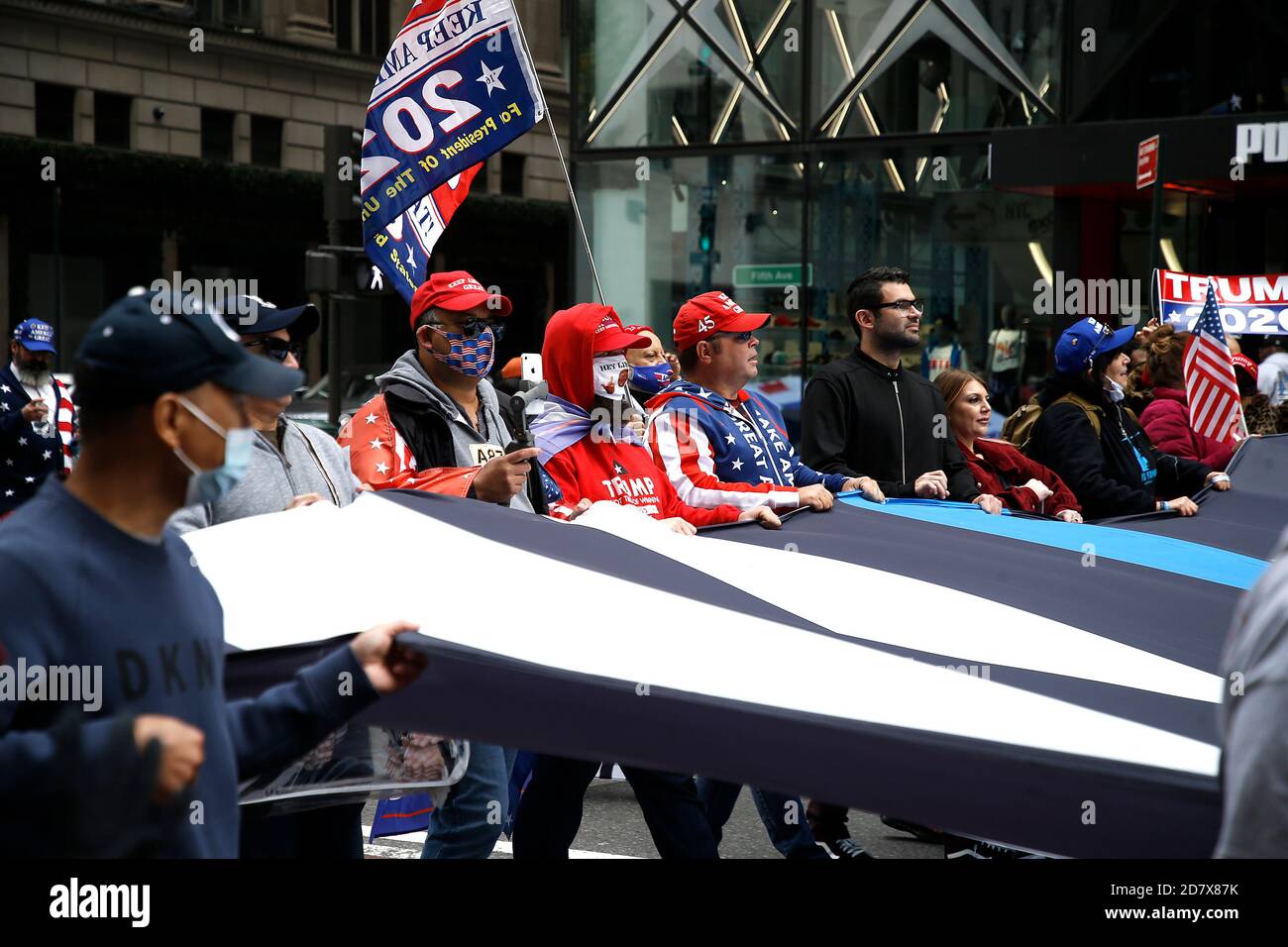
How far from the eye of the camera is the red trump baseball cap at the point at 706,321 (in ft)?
19.7

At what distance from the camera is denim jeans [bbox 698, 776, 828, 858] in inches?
217

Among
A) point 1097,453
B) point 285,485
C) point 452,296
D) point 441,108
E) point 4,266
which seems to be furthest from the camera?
point 4,266

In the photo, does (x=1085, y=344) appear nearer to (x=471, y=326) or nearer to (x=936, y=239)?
(x=471, y=326)

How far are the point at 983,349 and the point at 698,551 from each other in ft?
46.0

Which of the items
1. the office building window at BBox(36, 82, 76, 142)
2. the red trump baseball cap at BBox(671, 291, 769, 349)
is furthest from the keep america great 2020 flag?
the office building window at BBox(36, 82, 76, 142)

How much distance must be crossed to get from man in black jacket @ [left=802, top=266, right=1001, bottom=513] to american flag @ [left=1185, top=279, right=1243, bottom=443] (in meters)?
2.67

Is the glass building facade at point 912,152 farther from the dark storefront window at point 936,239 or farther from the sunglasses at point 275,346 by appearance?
the sunglasses at point 275,346

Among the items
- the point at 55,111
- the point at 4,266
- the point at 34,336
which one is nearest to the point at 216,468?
the point at 34,336

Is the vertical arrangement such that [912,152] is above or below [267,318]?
above

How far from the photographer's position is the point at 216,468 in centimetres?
226

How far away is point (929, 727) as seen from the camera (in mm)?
2836

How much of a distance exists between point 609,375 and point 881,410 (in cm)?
177
